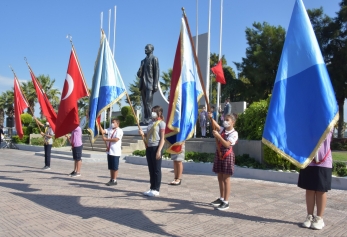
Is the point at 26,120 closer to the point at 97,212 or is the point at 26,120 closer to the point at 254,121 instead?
the point at 254,121

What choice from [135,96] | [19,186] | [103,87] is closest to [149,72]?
[103,87]

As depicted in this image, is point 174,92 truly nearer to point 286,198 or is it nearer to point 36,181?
point 286,198

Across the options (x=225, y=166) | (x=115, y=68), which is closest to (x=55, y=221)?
(x=225, y=166)

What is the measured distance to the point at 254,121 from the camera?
1058 centimetres

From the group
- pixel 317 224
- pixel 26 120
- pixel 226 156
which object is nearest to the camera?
pixel 317 224

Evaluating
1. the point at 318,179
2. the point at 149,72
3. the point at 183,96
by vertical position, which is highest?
the point at 149,72

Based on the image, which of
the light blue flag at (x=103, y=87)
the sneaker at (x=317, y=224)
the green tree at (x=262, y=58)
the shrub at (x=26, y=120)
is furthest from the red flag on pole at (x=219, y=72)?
the shrub at (x=26, y=120)

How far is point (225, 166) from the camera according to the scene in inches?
210

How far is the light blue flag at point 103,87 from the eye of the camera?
695 centimetres

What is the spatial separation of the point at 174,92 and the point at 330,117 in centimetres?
261

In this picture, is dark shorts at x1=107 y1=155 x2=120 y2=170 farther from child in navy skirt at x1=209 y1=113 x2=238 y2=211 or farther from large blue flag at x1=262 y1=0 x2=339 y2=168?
large blue flag at x1=262 y1=0 x2=339 y2=168

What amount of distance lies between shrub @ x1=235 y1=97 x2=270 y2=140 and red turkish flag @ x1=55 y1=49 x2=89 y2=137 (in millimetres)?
5404

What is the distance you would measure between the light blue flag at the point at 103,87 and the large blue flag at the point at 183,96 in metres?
1.68

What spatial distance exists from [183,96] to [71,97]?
3255 millimetres
